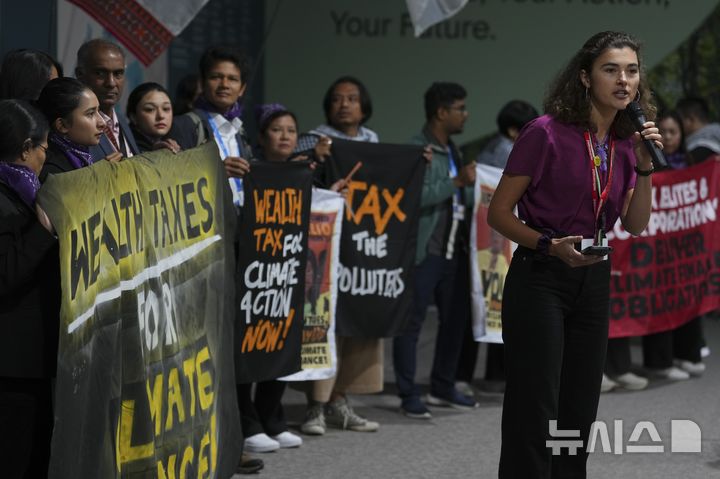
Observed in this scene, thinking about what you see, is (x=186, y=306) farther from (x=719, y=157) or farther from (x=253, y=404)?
(x=719, y=157)

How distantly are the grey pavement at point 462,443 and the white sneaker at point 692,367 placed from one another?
35 cm

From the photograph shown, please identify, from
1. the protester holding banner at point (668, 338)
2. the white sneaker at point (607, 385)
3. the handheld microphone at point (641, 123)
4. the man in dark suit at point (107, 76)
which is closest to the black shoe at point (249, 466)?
the man in dark suit at point (107, 76)

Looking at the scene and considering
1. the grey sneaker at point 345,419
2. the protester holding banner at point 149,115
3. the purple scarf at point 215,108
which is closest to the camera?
the protester holding banner at point 149,115

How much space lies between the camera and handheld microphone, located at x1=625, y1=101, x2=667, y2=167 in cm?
455

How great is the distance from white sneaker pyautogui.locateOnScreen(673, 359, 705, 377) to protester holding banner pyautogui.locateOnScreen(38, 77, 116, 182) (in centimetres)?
600

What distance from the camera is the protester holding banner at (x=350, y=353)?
7812mm

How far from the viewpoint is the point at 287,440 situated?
7.22 m

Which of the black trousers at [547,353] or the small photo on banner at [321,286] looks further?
the small photo on banner at [321,286]

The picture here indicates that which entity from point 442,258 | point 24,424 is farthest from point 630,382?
point 24,424

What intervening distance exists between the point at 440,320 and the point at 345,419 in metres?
1.18

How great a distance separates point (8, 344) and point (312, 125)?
27.1 feet

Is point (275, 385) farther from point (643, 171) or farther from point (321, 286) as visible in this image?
point (643, 171)

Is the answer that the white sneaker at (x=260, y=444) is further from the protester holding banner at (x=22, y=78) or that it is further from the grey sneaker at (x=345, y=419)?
the protester holding banner at (x=22, y=78)

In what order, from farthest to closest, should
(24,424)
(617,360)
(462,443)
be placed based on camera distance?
(617,360)
(462,443)
(24,424)
